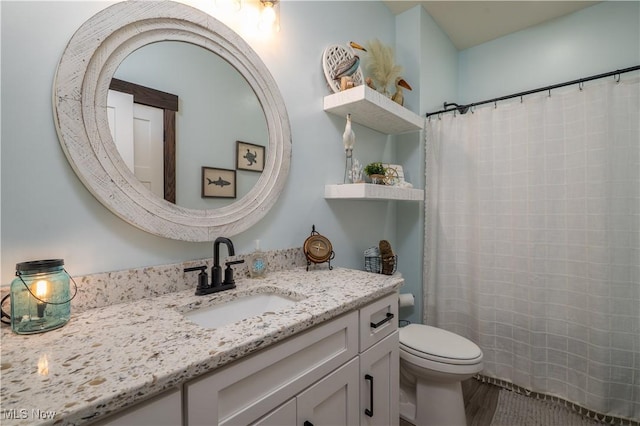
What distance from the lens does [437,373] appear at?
4.73 ft

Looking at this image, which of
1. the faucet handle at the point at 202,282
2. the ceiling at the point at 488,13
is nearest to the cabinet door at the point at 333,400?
the faucet handle at the point at 202,282

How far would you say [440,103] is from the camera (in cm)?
242

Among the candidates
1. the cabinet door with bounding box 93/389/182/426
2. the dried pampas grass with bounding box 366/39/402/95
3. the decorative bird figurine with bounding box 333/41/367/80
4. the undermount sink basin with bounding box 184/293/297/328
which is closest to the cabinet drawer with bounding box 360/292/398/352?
the undermount sink basin with bounding box 184/293/297/328

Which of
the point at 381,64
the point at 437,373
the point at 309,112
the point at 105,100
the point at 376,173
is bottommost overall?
the point at 437,373

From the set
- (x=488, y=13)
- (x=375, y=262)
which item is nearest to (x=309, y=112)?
(x=375, y=262)

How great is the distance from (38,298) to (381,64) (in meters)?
1.99

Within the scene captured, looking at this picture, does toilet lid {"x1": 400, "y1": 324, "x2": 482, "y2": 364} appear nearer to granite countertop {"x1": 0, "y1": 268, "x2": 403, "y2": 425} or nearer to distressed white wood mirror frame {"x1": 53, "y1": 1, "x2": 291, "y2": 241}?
granite countertop {"x1": 0, "y1": 268, "x2": 403, "y2": 425}

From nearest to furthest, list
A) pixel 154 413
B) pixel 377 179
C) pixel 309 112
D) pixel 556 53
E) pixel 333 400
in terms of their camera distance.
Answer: pixel 154 413
pixel 333 400
pixel 309 112
pixel 377 179
pixel 556 53

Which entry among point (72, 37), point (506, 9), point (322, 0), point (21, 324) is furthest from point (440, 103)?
point (21, 324)

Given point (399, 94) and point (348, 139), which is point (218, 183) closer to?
point (348, 139)

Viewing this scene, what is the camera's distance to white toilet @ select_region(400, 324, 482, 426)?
4.68 feet

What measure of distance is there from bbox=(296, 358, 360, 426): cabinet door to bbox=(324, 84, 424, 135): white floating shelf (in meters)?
1.27

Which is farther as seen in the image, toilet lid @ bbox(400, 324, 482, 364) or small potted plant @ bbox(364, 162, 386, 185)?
small potted plant @ bbox(364, 162, 386, 185)

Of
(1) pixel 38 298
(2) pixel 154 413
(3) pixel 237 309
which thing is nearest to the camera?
(2) pixel 154 413
